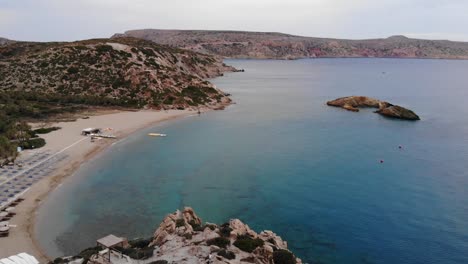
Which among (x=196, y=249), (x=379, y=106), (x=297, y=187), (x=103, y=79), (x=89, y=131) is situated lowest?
(x=297, y=187)

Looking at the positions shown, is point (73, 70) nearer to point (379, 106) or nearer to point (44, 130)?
point (44, 130)

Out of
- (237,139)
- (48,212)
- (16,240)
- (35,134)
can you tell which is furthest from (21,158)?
(237,139)

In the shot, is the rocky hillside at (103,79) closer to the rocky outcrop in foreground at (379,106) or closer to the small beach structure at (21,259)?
the rocky outcrop in foreground at (379,106)

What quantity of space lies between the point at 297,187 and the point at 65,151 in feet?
121

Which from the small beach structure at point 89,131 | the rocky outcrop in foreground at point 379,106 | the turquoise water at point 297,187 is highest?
the rocky outcrop in foreground at point 379,106

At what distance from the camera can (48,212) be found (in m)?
41.2

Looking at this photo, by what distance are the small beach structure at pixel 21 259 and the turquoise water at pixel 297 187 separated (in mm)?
3958

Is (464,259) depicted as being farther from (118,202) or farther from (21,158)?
(21,158)

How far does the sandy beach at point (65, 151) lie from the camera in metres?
34.7

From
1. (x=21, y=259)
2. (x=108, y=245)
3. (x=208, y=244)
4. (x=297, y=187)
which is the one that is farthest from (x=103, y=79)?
(x=208, y=244)

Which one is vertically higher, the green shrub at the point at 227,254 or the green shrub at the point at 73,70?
the green shrub at the point at 73,70

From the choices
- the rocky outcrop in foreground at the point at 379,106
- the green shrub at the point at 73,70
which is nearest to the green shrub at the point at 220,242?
the rocky outcrop in foreground at the point at 379,106

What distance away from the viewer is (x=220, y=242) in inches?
1150

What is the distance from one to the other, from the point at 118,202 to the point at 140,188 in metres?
4.95
